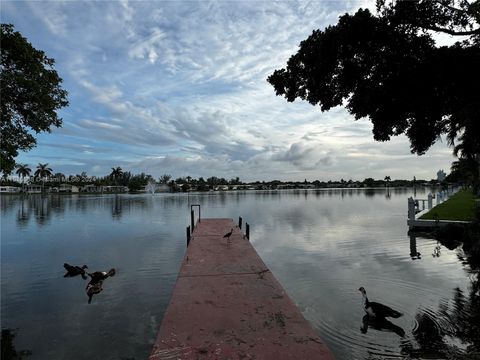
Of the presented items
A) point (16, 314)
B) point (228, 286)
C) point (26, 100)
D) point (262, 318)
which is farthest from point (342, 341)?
point (26, 100)

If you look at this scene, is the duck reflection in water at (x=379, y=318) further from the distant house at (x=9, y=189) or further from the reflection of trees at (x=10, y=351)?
the distant house at (x=9, y=189)

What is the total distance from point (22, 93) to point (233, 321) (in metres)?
10.4

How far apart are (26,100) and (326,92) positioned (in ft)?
33.4

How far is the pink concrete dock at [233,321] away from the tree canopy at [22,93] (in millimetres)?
7301

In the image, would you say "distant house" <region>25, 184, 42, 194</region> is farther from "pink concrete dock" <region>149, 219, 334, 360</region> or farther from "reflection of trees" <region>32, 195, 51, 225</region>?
"pink concrete dock" <region>149, 219, 334, 360</region>

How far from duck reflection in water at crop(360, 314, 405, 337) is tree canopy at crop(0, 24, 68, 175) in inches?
469

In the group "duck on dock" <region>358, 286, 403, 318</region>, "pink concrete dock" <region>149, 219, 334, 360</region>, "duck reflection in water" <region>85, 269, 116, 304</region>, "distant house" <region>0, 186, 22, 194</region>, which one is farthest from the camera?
"distant house" <region>0, 186, 22, 194</region>

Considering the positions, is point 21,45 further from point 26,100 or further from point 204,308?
point 204,308

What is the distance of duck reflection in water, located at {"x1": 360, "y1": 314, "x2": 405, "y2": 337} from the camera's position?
343 inches

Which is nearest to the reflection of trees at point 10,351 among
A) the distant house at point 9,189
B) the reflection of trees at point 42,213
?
the reflection of trees at point 42,213

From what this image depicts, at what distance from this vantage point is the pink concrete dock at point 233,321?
5562 millimetres

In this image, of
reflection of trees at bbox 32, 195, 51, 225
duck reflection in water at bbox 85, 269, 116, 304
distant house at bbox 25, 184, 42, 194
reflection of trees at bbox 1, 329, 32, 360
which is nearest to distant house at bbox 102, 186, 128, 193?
distant house at bbox 25, 184, 42, 194

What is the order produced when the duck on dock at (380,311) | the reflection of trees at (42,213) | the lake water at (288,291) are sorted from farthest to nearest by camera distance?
the reflection of trees at (42,213), the duck on dock at (380,311), the lake water at (288,291)

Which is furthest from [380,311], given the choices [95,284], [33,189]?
[33,189]
